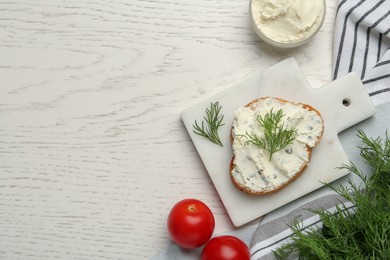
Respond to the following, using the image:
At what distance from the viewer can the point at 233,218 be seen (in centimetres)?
160

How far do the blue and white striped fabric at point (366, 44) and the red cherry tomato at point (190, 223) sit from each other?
0.56m

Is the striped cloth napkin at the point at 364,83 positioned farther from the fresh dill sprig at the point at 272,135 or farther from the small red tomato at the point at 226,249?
the fresh dill sprig at the point at 272,135

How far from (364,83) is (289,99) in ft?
0.74

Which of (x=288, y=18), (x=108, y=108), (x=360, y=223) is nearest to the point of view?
(x=360, y=223)

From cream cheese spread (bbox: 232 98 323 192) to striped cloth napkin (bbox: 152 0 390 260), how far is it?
0.12 metres

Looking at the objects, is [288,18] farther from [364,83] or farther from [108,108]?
[108,108]

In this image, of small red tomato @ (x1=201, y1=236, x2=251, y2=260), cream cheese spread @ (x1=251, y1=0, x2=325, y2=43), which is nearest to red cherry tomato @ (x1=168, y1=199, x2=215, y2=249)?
small red tomato @ (x1=201, y1=236, x2=251, y2=260)

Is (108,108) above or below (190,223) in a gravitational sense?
above

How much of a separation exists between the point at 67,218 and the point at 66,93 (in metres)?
0.38

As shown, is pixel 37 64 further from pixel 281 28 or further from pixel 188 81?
pixel 281 28

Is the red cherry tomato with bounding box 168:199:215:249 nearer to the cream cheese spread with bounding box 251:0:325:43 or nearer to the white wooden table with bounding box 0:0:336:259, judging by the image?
the white wooden table with bounding box 0:0:336:259

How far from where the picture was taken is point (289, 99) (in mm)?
1613

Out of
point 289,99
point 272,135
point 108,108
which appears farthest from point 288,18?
point 108,108

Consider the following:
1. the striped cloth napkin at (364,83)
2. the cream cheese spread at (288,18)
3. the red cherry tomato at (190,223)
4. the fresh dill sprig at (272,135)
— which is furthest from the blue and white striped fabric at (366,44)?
the red cherry tomato at (190,223)
